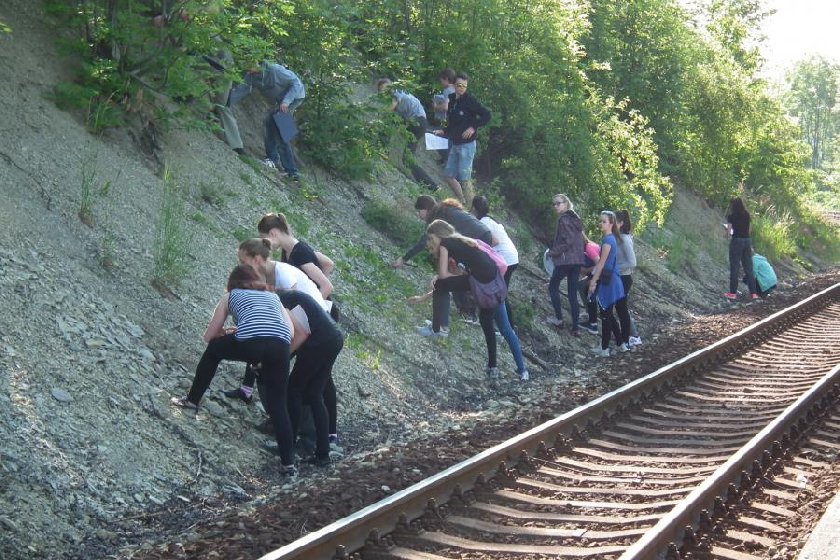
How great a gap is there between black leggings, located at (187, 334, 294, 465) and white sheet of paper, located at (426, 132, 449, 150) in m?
9.21

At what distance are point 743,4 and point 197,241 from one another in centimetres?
3818

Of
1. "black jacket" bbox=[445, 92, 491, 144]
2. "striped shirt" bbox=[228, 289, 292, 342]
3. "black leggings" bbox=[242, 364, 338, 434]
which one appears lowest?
"black leggings" bbox=[242, 364, 338, 434]

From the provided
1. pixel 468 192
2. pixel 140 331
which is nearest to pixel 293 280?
pixel 140 331

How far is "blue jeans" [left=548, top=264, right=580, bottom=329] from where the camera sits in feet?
49.7

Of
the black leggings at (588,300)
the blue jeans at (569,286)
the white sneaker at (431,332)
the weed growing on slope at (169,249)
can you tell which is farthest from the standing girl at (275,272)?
the black leggings at (588,300)

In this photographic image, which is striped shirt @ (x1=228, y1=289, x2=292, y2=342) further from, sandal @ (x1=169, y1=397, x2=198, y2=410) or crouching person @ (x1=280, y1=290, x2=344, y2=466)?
sandal @ (x1=169, y1=397, x2=198, y2=410)

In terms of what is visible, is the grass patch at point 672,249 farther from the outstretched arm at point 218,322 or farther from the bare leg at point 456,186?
the outstretched arm at point 218,322

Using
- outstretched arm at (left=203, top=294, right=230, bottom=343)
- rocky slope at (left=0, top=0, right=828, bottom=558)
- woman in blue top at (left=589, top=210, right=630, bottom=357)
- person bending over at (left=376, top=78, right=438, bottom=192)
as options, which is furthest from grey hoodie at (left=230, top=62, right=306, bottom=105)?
outstretched arm at (left=203, top=294, right=230, bottom=343)

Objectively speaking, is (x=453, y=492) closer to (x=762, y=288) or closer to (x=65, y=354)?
(x=65, y=354)

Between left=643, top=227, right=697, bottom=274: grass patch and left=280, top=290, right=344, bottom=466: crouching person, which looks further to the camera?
left=643, top=227, right=697, bottom=274: grass patch

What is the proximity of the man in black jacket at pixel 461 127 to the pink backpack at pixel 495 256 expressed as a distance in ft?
12.9

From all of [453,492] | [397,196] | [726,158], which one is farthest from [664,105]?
[453,492]

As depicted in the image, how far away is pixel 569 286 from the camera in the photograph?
15375 millimetres

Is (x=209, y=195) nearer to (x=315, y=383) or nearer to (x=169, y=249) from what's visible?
(x=169, y=249)
